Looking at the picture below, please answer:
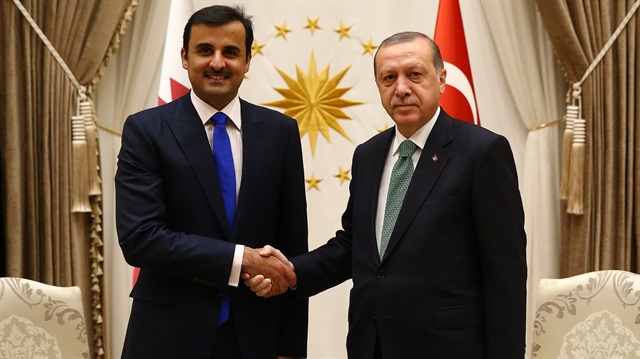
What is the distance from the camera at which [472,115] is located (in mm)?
3912

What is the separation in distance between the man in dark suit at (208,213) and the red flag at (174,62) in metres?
1.42

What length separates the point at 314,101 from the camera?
4406 mm

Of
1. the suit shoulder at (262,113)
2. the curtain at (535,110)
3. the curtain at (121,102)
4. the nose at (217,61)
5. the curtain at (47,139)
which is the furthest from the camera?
the curtain at (121,102)

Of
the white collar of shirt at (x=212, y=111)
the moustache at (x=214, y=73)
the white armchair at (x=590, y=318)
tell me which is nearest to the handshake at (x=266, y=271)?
the white collar of shirt at (x=212, y=111)

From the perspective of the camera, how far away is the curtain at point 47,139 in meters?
4.01

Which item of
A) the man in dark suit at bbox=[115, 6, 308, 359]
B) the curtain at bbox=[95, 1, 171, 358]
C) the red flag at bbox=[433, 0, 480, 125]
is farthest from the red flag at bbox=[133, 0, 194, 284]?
the man in dark suit at bbox=[115, 6, 308, 359]

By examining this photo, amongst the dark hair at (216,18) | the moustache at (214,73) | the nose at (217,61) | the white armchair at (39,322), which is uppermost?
the dark hair at (216,18)

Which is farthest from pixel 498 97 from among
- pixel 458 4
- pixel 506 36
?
pixel 458 4

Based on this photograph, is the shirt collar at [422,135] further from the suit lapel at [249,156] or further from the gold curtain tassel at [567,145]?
the gold curtain tassel at [567,145]

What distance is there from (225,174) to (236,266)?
0.28 m

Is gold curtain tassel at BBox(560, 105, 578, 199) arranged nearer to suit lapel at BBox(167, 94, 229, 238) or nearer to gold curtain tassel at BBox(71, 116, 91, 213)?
suit lapel at BBox(167, 94, 229, 238)

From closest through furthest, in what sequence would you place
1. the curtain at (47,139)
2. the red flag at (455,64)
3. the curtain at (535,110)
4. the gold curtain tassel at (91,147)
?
the red flag at (455,64), the curtain at (47,139), the gold curtain tassel at (91,147), the curtain at (535,110)

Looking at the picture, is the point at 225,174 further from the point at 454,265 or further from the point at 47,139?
the point at 47,139

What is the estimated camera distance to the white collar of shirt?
253cm
